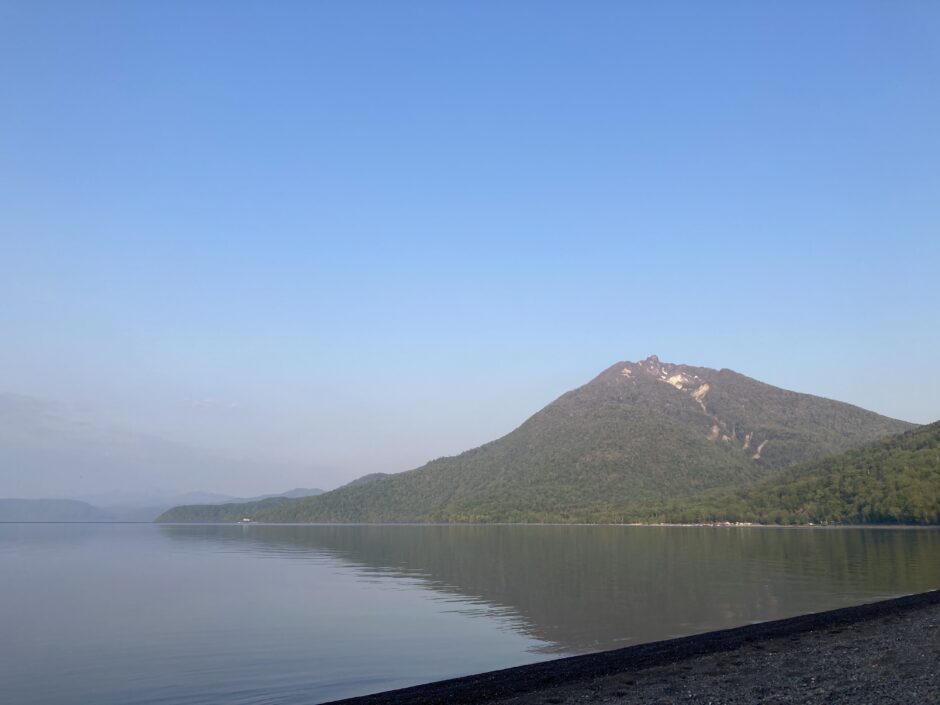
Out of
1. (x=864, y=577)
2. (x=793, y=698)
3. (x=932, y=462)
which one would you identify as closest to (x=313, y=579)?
(x=864, y=577)

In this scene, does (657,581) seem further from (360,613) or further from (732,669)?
(732,669)

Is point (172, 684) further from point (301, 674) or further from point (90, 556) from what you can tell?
point (90, 556)

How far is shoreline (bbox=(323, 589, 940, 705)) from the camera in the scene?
2436cm

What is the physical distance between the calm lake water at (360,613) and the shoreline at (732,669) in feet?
12.6

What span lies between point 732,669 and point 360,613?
105ft

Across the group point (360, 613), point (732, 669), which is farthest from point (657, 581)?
point (732, 669)

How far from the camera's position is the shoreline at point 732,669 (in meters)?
24.4

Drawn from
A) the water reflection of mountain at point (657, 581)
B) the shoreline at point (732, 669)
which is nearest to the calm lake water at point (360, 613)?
the water reflection of mountain at point (657, 581)

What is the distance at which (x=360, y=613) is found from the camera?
53812 millimetres

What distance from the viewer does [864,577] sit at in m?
68.3

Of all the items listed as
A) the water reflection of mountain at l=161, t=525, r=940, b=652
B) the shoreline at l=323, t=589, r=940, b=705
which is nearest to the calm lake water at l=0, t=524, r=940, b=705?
the water reflection of mountain at l=161, t=525, r=940, b=652

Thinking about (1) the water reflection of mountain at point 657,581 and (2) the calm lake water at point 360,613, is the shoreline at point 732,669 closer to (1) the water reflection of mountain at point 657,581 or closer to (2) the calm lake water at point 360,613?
(2) the calm lake water at point 360,613

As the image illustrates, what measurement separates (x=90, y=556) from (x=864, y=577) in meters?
125

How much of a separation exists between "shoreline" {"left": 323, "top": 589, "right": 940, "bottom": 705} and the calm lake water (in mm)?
3855
